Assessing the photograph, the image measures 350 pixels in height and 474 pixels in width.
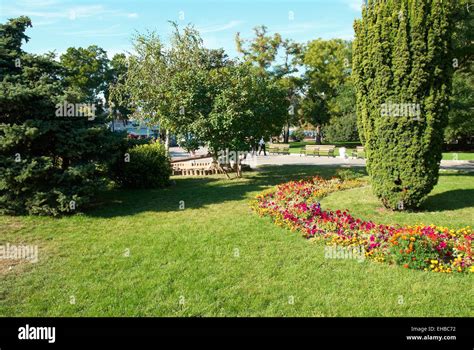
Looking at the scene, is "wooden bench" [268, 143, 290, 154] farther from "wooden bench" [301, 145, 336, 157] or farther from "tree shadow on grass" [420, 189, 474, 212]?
"tree shadow on grass" [420, 189, 474, 212]

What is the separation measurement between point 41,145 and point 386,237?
9448 millimetres

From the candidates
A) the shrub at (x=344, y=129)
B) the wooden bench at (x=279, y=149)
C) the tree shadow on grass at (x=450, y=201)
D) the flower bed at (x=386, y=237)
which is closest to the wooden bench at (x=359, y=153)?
the wooden bench at (x=279, y=149)

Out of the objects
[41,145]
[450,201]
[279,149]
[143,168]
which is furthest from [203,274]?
[279,149]

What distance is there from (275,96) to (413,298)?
1196 centimetres

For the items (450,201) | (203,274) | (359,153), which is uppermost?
(359,153)

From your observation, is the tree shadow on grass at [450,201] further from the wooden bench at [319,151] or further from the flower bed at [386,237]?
the wooden bench at [319,151]

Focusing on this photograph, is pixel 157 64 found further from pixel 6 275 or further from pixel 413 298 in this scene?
pixel 413 298

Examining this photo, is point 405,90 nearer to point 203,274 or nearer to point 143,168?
point 203,274

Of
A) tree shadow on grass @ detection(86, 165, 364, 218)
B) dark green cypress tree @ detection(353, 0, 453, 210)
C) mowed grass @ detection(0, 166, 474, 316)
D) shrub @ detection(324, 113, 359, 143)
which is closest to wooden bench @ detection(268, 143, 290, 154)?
shrub @ detection(324, 113, 359, 143)

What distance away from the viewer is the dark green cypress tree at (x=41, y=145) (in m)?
9.72

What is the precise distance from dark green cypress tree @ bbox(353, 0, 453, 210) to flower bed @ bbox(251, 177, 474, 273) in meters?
2.15

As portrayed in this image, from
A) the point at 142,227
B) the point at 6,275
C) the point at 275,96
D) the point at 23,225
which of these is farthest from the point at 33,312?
the point at 275,96

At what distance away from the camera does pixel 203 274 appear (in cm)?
643

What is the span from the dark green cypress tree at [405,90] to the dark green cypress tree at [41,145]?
26.4 feet
